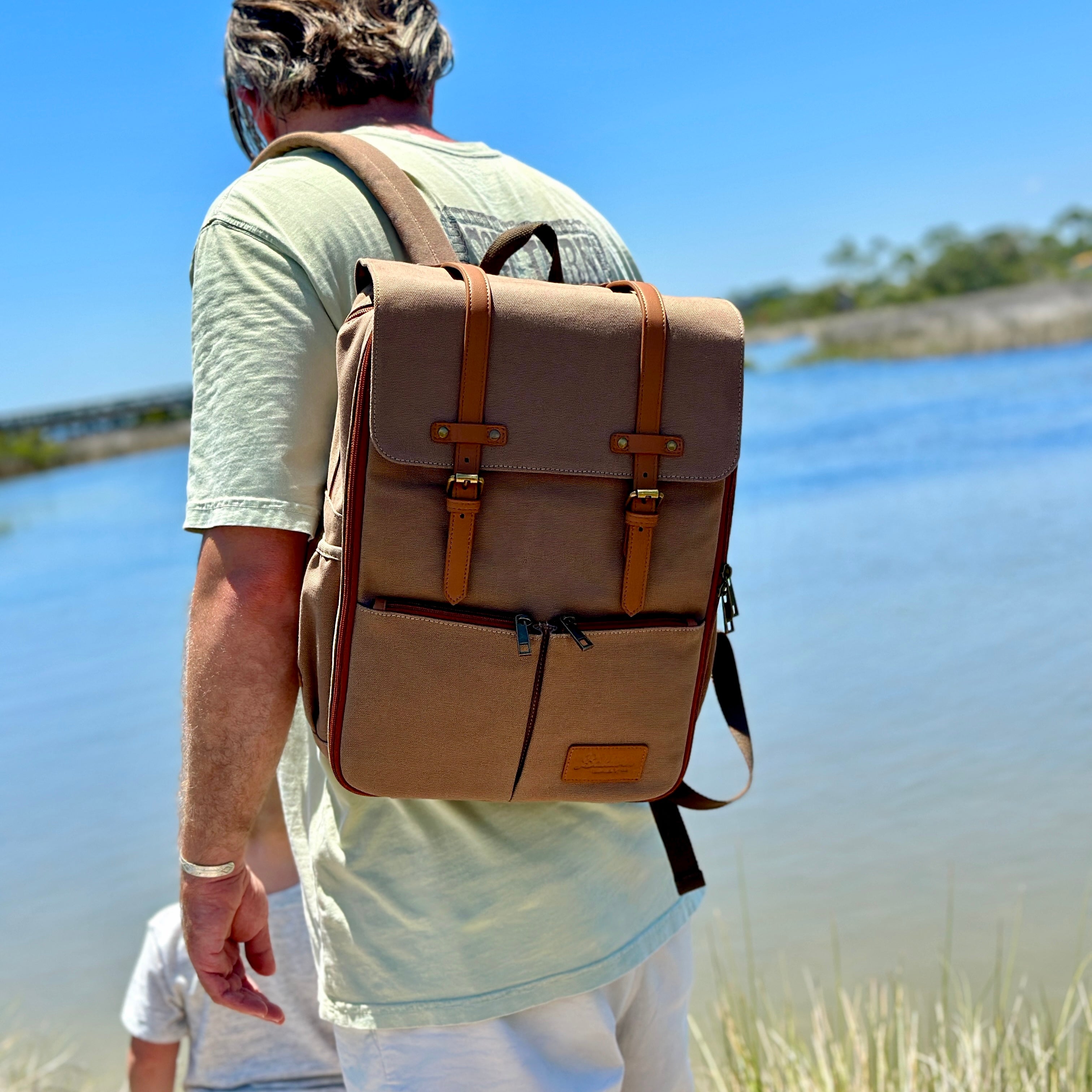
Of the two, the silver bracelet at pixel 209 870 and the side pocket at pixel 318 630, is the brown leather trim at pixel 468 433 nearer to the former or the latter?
the side pocket at pixel 318 630

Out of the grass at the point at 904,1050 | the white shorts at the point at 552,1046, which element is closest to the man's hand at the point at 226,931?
the white shorts at the point at 552,1046

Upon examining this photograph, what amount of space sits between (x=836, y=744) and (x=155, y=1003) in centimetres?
266

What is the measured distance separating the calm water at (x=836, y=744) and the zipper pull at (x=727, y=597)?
1944 millimetres

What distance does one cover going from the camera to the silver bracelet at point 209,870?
103 centimetres

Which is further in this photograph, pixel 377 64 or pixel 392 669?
pixel 377 64

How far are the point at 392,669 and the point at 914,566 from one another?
549 cm

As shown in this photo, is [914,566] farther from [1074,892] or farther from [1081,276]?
[1081,276]

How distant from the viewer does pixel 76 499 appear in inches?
614

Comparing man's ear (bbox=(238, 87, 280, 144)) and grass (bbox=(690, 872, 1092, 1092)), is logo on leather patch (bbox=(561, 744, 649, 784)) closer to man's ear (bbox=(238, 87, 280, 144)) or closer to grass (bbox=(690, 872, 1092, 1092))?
man's ear (bbox=(238, 87, 280, 144))

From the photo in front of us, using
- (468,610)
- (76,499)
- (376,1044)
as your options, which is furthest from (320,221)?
(76,499)

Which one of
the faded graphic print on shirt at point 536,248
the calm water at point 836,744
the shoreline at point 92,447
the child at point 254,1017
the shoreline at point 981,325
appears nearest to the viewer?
the faded graphic print on shirt at point 536,248

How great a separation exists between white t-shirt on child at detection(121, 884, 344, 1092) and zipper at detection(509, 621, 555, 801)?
78 cm

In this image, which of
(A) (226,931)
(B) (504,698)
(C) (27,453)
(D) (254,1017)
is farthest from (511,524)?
(C) (27,453)

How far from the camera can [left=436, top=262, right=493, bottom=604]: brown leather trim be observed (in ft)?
2.92
